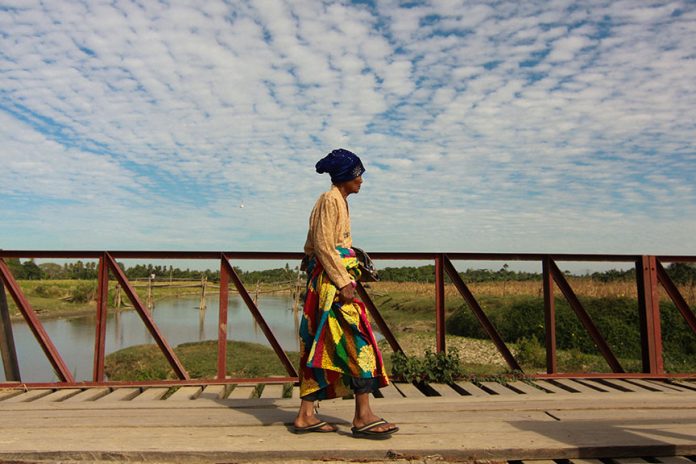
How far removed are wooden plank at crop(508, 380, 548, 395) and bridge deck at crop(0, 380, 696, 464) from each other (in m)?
0.02

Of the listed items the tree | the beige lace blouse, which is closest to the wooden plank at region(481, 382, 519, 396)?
the beige lace blouse

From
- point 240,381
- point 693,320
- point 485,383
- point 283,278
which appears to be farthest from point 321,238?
point 283,278

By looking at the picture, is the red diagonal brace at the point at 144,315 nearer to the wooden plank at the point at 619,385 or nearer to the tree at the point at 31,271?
the wooden plank at the point at 619,385

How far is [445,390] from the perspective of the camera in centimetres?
389

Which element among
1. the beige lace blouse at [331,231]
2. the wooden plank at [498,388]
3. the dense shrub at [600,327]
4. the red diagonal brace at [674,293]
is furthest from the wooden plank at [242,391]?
the dense shrub at [600,327]

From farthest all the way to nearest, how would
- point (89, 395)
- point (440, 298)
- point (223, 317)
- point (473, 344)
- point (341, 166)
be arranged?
point (473, 344), point (440, 298), point (223, 317), point (89, 395), point (341, 166)

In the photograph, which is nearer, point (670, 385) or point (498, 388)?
point (498, 388)

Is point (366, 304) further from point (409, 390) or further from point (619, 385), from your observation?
point (619, 385)

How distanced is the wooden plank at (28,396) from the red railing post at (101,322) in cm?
36

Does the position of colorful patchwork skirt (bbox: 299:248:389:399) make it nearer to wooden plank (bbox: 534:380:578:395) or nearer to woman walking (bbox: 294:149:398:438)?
woman walking (bbox: 294:149:398:438)

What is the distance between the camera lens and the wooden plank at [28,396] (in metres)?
3.57

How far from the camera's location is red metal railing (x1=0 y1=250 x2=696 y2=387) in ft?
13.0

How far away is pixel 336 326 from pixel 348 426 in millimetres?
612

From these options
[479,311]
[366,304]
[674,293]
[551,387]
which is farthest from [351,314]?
[674,293]
